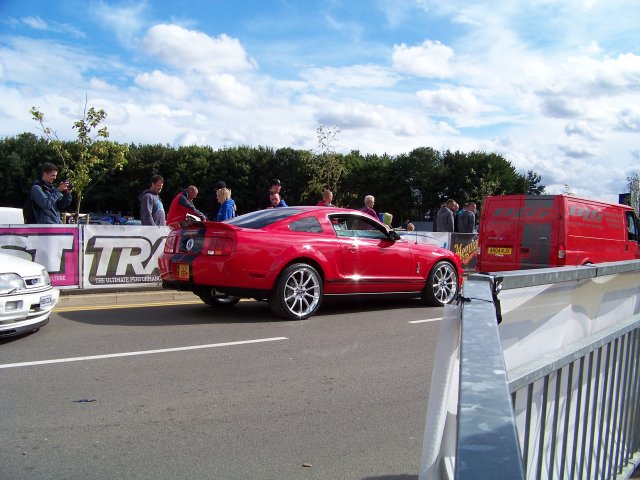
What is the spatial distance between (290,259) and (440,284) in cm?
319

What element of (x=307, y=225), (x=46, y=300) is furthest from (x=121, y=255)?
(x=307, y=225)

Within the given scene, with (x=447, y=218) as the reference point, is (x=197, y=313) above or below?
below

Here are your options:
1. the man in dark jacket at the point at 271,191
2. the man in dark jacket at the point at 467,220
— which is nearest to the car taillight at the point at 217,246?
the man in dark jacket at the point at 271,191

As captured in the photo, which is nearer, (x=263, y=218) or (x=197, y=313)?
(x=263, y=218)

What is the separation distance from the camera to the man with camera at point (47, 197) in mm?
9642

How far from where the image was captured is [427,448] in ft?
6.01

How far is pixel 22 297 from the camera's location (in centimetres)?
605

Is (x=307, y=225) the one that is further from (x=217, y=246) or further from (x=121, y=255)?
(x=121, y=255)

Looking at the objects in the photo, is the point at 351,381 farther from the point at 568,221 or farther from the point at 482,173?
the point at 482,173

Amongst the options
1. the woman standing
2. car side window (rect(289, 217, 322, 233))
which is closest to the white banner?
the woman standing

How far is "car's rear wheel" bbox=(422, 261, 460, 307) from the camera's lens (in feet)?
31.2

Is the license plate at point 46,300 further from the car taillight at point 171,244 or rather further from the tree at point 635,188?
the tree at point 635,188

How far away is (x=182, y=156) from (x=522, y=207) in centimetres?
5634

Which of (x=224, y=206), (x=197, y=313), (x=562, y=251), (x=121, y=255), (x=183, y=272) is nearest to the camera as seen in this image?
(x=183, y=272)
